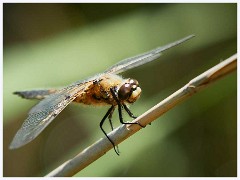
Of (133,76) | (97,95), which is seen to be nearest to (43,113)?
(97,95)

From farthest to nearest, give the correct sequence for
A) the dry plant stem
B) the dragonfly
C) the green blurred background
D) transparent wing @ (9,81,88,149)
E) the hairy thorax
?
1. the green blurred background
2. the hairy thorax
3. the dragonfly
4. transparent wing @ (9,81,88,149)
5. the dry plant stem

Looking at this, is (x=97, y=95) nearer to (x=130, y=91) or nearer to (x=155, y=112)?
(x=130, y=91)

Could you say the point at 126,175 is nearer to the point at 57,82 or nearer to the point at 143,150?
the point at 143,150

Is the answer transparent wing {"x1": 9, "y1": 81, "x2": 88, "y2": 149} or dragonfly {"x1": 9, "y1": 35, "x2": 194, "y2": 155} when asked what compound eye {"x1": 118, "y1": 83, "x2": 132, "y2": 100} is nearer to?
dragonfly {"x1": 9, "y1": 35, "x2": 194, "y2": 155}

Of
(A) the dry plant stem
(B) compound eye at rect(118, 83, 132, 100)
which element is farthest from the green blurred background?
(A) the dry plant stem

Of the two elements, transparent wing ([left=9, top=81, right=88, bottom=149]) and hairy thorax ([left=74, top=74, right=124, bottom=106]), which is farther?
hairy thorax ([left=74, top=74, right=124, bottom=106])

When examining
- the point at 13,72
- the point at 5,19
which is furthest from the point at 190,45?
the point at 5,19

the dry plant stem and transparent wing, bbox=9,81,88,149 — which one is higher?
the dry plant stem
